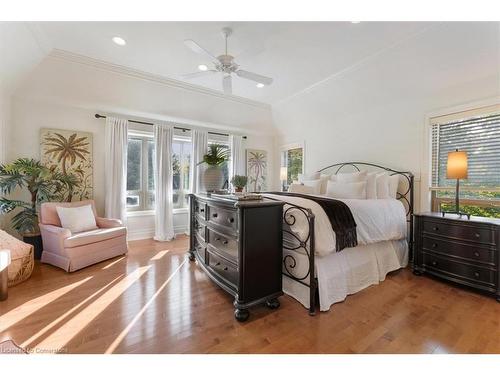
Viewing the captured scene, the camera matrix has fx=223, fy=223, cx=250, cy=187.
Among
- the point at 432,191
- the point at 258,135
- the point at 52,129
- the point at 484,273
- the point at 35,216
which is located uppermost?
the point at 258,135

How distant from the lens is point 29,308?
199 centimetres

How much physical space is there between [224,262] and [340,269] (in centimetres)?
116

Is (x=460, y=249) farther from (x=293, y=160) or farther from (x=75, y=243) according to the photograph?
(x=75, y=243)

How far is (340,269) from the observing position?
224 cm

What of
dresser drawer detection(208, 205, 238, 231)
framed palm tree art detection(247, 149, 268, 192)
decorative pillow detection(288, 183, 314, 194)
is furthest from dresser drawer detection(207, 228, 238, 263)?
framed palm tree art detection(247, 149, 268, 192)

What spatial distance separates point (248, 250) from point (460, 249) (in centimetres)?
237

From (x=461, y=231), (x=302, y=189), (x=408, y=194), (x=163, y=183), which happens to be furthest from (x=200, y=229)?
(x=408, y=194)

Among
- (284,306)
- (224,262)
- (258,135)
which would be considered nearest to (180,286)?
(224,262)

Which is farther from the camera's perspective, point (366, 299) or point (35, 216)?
point (35, 216)

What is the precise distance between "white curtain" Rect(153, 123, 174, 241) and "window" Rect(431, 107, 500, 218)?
4511 mm
